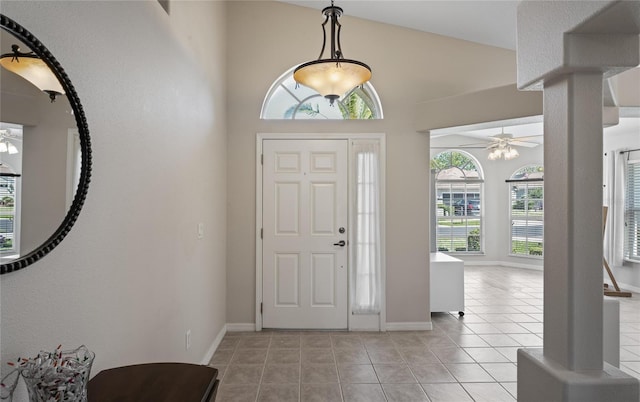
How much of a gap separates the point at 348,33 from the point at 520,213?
242 inches

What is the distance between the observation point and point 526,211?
797 centimetres

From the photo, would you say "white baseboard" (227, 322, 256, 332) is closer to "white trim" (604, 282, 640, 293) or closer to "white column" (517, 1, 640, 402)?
"white column" (517, 1, 640, 402)

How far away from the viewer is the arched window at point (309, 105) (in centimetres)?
413

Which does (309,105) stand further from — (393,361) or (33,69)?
(33,69)

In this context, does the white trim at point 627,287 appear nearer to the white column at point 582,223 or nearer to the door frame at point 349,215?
the door frame at point 349,215

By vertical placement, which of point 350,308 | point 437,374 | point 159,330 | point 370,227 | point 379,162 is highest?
point 379,162

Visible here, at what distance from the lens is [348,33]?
4.09 meters

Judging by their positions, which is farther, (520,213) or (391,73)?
(520,213)

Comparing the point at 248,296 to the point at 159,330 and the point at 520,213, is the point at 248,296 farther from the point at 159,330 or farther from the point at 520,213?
the point at 520,213

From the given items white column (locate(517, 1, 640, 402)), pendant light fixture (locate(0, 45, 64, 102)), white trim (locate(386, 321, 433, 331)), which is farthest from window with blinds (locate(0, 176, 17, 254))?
white trim (locate(386, 321, 433, 331))

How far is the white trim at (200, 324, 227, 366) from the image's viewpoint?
316 cm

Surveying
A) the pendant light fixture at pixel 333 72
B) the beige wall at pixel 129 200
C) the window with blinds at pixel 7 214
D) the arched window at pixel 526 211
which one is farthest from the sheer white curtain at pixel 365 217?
the arched window at pixel 526 211

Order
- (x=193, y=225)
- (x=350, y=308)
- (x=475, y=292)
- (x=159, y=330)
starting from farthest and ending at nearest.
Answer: (x=475, y=292), (x=350, y=308), (x=193, y=225), (x=159, y=330)

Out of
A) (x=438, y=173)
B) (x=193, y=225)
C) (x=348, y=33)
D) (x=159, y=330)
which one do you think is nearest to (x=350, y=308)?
(x=193, y=225)
